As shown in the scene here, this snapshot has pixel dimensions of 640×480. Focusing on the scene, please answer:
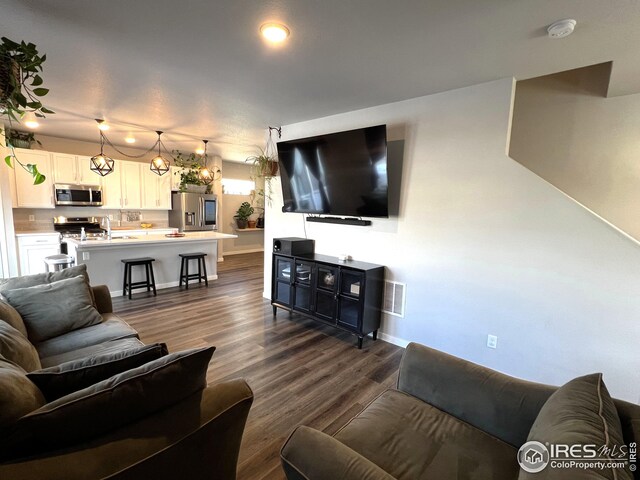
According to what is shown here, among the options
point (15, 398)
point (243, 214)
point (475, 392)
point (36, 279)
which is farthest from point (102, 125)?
point (475, 392)

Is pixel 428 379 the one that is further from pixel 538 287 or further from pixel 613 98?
pixel 613 98

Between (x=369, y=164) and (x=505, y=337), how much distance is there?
2149 mm

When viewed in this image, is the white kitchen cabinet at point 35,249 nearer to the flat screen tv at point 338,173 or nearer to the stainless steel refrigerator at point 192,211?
the stainless steel refrigerator at point 192,211

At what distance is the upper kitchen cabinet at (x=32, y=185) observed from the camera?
532 cm

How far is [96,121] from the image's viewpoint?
4508 mm

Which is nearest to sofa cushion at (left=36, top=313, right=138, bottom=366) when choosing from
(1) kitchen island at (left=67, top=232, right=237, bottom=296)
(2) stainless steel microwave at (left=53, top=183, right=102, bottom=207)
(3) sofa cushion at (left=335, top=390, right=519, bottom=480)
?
(3) sofa cushion at (left=335, top=390, right=519, bottom=480)

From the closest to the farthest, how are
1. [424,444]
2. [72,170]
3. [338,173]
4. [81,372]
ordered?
[81,372], [424,444], [338,173], [72,170]

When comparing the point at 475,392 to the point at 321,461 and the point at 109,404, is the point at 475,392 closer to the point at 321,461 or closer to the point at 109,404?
the point at 321,461

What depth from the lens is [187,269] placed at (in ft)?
17.9

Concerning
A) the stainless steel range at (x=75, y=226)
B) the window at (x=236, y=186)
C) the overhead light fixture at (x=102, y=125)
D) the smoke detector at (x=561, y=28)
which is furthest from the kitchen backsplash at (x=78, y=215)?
the smoke detector at (x=561, y=28)

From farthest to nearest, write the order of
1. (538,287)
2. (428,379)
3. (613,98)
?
(613,98)
(538,287)
(428,379)

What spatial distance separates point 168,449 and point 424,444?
1.10m

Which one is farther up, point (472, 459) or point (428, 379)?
point (428, 379)

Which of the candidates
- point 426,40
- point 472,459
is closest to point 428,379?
point 472,459
